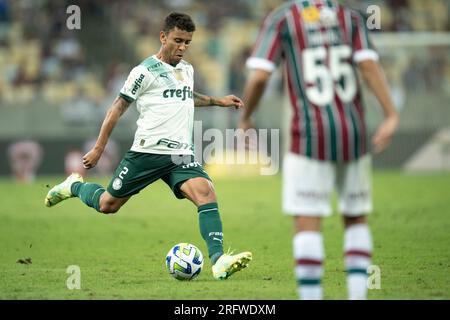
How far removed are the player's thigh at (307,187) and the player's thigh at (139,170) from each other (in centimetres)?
297

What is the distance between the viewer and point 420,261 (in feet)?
31.8

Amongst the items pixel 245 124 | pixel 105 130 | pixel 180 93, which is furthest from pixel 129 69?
pixel 245 124

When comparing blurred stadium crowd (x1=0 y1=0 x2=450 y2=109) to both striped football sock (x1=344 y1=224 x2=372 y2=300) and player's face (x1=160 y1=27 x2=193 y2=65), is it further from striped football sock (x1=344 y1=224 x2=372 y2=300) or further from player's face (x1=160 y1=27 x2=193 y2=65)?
striped football sock (x1=344 y1=224 x2=372 y2=300)

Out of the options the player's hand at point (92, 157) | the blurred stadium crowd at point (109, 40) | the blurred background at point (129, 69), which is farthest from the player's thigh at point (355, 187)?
the blurred stadium crowd at point (109, 40)

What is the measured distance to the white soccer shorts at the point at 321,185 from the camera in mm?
6176

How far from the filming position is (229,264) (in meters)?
8.49

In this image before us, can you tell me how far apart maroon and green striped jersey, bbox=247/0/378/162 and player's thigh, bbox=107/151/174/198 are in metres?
2.96

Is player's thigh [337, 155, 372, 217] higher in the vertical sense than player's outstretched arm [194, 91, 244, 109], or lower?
lower

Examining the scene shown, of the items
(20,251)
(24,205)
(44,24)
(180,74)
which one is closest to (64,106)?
(44,24)

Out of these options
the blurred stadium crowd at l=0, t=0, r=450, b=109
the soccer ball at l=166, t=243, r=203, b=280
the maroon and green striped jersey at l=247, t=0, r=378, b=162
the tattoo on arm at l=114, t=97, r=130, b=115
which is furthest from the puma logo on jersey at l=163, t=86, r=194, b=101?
the blurred stadium crowd at l=0, t=0, r=450, b=109

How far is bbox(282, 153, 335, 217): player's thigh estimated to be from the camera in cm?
617

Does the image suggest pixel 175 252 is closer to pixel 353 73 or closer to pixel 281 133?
pixel 353 73

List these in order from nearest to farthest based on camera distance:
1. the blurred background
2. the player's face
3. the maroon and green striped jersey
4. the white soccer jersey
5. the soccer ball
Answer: the maroon and green striped jersey, the soccer ball, the player's face, the white soccer jersey, the blurred background
